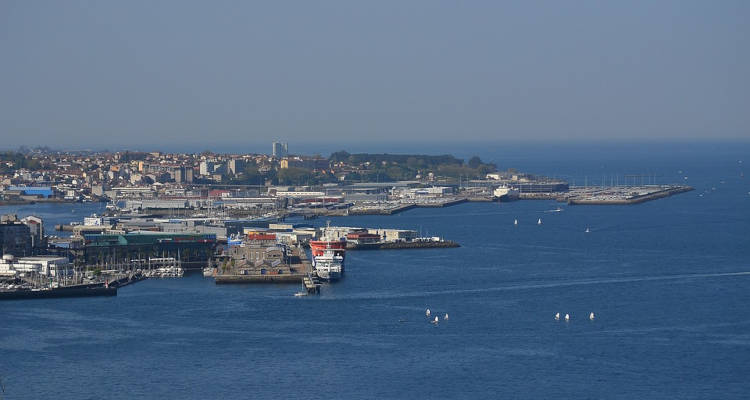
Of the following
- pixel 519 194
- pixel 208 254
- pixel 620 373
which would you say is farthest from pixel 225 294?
pixel 519 194

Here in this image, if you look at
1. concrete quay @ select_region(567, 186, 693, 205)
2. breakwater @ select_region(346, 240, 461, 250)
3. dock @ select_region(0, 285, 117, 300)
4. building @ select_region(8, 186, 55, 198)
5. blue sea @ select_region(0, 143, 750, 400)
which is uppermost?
building @ select_region(8, 186, 55, 198)

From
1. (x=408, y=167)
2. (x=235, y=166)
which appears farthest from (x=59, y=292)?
(x=408, y=167)

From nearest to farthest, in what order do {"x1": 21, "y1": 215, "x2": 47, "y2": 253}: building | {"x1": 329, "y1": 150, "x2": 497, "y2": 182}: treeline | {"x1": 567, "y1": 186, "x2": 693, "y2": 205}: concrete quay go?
{"x1": 21, "y1": 215, "x2": 47, "y2": 253}: building
{"x1": 567, "y1": 186, "x2": 693, "y2": 205}: concrete quay
{"x1": 329, "y1": 150, "x2": 497, "y2": 182}: treeline

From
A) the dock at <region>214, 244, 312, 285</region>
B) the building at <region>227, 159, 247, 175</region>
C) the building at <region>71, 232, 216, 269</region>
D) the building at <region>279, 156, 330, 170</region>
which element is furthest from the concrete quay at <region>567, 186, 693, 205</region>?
the dock at <region>214, 244, 312, 285</region>

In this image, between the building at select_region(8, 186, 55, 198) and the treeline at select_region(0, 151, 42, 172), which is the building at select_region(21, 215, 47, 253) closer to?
the building at select_region(8, 186, 55, 198)

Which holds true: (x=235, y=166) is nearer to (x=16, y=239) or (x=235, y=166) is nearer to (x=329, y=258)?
(x=16, y=239)

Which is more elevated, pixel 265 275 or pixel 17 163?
pixel 17 163
